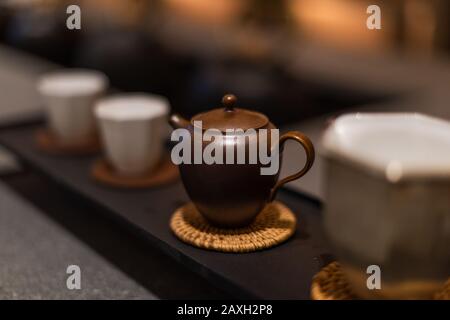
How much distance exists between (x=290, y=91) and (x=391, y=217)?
2.67ft

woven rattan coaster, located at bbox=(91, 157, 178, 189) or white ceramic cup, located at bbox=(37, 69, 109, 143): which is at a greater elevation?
white ceramic cup, located at bbox=(37, 69, 109, 143)

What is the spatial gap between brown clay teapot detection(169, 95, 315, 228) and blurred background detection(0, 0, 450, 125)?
504 millimetres

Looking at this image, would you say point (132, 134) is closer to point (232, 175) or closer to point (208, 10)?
point (232, 175)

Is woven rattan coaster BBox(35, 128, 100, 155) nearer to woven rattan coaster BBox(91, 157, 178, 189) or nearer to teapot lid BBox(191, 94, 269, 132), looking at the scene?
woven rattan coaster BBox(91, 157, 178, 189)

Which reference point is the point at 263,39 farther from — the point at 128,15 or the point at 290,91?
the point at 128,15

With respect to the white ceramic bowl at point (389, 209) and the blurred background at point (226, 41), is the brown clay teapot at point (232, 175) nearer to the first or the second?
the white ceramic bowl at point (389, 209)

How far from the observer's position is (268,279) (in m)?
0.55

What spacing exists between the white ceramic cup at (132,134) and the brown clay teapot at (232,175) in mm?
147

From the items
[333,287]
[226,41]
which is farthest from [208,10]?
[333,287]

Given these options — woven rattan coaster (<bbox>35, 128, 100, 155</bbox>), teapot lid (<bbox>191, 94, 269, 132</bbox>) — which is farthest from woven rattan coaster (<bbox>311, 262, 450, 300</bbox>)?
woven rattan coaster (<bbox>35, 128, 100, 155</bbox>)

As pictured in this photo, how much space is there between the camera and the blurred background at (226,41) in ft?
4.15

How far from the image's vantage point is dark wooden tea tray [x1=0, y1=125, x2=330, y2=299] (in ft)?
1.78

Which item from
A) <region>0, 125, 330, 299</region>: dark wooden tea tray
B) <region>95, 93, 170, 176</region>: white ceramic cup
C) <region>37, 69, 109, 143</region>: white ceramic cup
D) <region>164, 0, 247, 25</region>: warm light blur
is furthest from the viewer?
<region>164, 0, 247, 25</region>: warm light blur

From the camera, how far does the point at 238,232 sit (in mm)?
626
